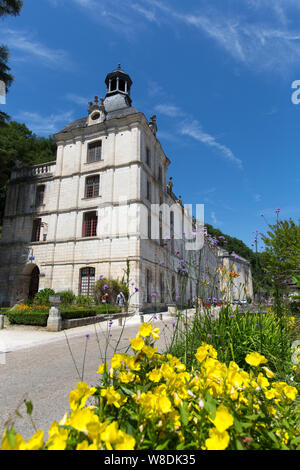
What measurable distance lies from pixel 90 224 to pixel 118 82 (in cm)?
1415

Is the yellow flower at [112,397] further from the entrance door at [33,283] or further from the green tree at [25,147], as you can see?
the green tree at [25,147]

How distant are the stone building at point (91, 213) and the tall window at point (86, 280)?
7 centimetres

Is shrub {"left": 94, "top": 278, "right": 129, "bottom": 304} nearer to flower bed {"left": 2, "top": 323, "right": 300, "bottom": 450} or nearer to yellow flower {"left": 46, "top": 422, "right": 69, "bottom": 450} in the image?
flower bed {"left": 2, "top": 323, "right": 300, "bottom": 450}

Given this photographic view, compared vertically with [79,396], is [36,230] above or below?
above

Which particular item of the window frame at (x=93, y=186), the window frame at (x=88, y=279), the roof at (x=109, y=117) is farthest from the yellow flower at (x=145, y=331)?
the roof at (x=109, y=117)

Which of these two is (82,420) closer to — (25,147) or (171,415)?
(171,415)

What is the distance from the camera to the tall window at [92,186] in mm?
19422

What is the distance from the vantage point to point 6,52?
47.3 feet

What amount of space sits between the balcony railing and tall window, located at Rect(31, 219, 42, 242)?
12.9 ft

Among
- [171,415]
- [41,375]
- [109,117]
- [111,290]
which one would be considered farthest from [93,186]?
[171,415]

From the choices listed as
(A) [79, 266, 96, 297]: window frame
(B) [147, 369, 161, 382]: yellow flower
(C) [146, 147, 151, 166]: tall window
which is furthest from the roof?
(B) [147, 369, 161, 382]: yellow flower

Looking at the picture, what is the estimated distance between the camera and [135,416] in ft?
3.51
